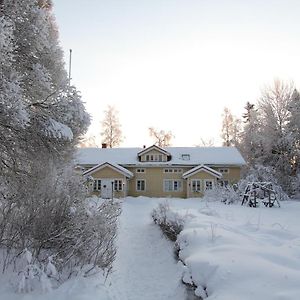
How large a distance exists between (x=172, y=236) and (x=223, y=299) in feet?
25.3

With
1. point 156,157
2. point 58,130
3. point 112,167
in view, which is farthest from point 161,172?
point 58,130

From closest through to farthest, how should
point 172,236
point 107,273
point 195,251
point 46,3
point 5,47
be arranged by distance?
point 5,47
point 107,273
point 195,251
point 46,3
point 172,236

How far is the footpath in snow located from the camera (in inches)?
295

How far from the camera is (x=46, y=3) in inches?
396

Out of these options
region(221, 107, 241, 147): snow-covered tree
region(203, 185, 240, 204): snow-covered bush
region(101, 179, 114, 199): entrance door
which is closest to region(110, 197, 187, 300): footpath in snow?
region(203, 185, 240, 204): snow-covered bush

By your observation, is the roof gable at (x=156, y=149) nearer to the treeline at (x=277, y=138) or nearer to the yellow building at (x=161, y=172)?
the yellow building at (x=161, y=172)

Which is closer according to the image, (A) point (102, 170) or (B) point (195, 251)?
(B) point (195, 251)

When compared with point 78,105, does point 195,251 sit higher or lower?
lower

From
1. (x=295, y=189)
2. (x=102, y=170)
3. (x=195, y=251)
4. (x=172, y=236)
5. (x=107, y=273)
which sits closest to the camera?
(x=107, y=273)

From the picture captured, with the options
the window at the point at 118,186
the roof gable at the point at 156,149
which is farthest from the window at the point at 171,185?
the window at the point at 118,186

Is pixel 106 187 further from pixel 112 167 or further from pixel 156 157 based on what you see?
pixel 156 157

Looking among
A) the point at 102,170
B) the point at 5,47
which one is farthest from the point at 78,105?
the point at 102,170

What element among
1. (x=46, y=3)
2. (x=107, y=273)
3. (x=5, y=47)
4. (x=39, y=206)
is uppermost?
(x=46, y=3)

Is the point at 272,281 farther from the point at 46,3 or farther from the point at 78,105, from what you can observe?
the point at 46,3
